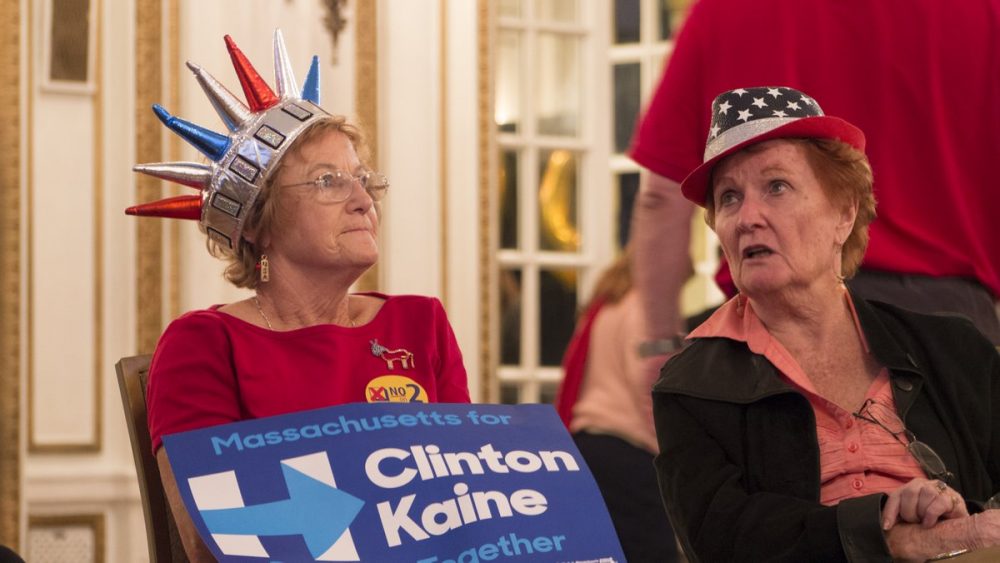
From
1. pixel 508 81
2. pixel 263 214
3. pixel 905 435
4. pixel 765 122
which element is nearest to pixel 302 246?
pixel 263 214

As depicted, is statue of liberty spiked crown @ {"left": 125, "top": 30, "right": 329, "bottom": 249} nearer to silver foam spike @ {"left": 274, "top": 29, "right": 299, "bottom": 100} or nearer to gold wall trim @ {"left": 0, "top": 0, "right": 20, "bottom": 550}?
silver foam spike @ {"left": 274, "top": 29, "right": 299, "bottom": 100}

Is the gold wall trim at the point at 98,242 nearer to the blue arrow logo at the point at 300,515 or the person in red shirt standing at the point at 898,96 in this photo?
the person in red shirt standing at the point at 898,96

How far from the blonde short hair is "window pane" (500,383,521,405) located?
3447mm

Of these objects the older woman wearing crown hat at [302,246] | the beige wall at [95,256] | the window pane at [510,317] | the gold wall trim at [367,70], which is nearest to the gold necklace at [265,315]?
the older woman wearing crown hat at [302,246]

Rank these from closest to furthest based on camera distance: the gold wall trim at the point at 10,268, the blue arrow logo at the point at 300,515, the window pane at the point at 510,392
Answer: the blue arrow logo at the point at 300,515
the gold wall trim at the point at 10,268
the window pane at the point at 510,392

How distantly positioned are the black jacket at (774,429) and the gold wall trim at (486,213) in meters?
3.55

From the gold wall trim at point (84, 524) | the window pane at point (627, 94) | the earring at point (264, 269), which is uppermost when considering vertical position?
the window pane at point (627, 94)

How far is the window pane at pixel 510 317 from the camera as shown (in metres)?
5.95

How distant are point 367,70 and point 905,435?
3786mm

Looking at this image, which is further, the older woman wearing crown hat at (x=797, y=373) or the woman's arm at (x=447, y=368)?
the woman's arm at (x=447, y=368)

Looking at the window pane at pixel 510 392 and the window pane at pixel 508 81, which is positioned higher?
the window pane at pixel 508 81

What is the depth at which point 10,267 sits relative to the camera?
4.97 meters

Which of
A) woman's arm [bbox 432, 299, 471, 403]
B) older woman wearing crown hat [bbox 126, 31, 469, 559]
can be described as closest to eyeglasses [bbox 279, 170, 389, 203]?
older woman wearing crown hat [bbox 126, 31, 469, 559]

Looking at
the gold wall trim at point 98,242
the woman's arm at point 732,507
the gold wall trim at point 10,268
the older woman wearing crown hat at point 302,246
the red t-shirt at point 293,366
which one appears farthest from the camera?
the gold wall trim at point 98,242
